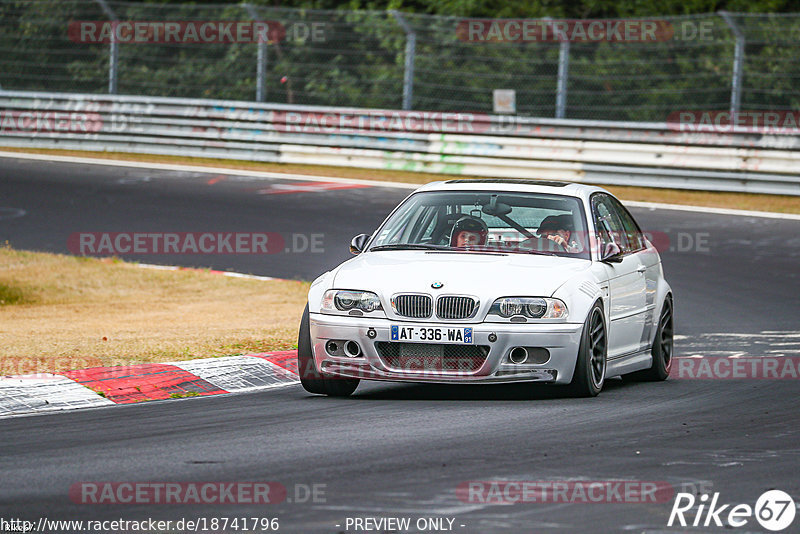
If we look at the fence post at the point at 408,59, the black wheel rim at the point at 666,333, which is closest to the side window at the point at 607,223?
the black wheel rim at the point at 666,333

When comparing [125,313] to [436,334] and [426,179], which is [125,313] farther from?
[426,179]

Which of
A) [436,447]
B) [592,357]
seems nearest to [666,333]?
[592,357]

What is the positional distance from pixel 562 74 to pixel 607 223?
13712mm

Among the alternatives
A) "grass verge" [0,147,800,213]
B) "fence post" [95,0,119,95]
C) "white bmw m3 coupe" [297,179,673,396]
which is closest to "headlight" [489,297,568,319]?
"white bmw m3 coupe" [297,179,673,396]

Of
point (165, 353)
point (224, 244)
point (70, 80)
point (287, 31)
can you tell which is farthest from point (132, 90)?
point (165, 353)

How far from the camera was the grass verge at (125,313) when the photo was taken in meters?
10.5

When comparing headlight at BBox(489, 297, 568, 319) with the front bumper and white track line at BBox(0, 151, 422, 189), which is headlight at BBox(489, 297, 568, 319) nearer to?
the front bumper

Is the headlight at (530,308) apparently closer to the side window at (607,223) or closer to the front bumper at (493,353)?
the front bumper at (493,353)

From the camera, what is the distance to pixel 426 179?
82.6 ft

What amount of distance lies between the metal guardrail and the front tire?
14.0m

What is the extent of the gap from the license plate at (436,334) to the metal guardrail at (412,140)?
48.7 ft

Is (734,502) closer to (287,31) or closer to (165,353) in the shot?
(165,353)

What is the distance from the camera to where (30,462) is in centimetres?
669

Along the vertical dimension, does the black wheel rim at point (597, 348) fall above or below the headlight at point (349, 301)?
below
